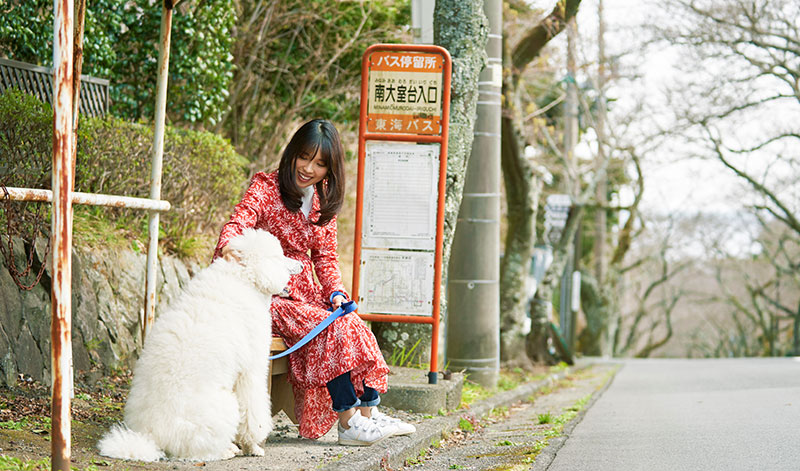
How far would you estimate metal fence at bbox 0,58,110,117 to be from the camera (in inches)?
251

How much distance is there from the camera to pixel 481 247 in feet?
30.7

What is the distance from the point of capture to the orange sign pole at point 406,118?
683cm

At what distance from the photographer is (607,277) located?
2673 cm

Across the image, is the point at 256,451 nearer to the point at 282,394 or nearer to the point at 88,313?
the point at 282,394

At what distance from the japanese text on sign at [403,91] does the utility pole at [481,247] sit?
2560mm

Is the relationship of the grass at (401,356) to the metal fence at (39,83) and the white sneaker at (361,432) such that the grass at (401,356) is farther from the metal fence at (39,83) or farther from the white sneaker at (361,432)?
the metal fence at (39,83)

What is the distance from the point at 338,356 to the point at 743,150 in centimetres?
1886

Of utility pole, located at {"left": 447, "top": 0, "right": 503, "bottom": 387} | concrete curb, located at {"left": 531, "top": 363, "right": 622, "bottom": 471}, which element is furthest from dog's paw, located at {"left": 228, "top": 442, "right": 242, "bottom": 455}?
utility pole, located at {"left": 447, "top": 0, "right": 503, "bottom": 387}

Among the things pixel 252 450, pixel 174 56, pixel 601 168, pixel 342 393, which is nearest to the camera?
pixel 252 450

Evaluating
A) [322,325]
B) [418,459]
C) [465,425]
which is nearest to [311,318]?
[322,325]

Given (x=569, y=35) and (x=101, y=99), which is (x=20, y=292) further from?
(x=569, y=35)

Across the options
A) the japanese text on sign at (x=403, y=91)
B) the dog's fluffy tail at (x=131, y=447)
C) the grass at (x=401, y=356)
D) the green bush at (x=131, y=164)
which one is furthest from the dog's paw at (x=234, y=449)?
the japanese text on sign at (x=403, y=91)

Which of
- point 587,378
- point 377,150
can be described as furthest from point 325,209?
point 587,378

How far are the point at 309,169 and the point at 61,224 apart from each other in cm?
183
